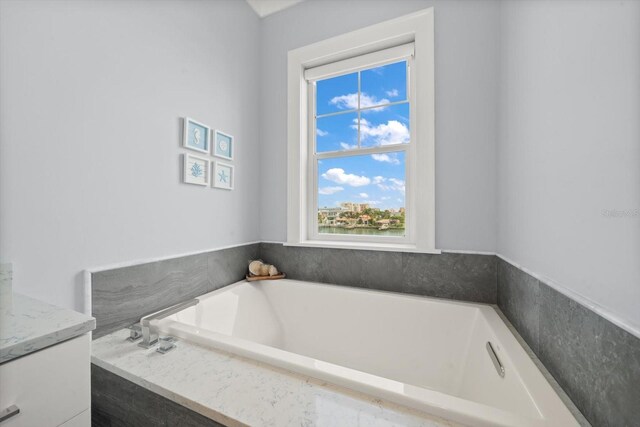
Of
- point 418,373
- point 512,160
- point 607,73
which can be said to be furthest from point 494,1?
point 418,373

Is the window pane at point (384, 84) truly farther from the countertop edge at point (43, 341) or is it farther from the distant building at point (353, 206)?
the countertop edge at point (43, 341)

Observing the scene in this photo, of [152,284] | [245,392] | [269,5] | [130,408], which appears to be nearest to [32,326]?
[130,408]

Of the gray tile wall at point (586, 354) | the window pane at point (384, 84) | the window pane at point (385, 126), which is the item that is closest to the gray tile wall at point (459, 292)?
the gray tile wall at point (586, 354)

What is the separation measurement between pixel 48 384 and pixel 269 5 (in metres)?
2.60

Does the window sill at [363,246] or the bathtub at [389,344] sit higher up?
the window sill at [363,246]

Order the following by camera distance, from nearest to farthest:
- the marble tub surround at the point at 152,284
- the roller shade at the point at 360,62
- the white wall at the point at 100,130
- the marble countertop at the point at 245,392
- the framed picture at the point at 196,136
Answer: the marble countertop at the point at 245,392 → the white wall at the point at 100,130 → the marble tub surround at the point at 152,284 → the framed picture at the point at 196,136 → the roller shade at the point at 360,62

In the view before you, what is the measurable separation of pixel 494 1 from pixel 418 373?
222 centimetres

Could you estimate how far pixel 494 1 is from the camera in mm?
1492

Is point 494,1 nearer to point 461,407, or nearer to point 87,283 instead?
point 461,407

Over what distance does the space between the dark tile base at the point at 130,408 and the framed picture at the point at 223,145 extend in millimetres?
1287

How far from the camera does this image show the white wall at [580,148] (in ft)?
1.84

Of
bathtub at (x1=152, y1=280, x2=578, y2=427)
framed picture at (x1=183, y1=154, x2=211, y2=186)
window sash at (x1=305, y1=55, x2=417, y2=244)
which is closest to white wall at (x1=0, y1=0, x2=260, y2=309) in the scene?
framed picture at (x1=183, y1=154, x2=211, y2=186)

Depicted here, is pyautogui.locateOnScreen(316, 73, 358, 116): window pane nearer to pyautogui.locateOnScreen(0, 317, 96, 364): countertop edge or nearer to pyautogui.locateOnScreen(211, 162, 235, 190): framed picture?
pyautogui.locateOnScreen(211, 162, 235, 190): framed picture

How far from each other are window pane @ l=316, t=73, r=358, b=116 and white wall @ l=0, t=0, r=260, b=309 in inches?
31.1
